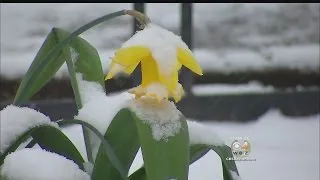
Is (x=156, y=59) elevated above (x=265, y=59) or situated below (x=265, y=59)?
above

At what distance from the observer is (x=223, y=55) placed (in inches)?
90.0

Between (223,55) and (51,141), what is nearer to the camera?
(51,141)

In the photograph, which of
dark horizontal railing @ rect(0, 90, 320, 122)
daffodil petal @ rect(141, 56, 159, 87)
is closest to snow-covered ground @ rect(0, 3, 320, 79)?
dark horizontal railing @ rect(0, 90, 320, 122)

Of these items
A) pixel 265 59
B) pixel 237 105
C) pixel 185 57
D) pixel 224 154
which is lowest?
pixel 237 105

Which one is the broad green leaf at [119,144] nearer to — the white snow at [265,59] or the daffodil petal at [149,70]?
the daffodil petal at [149,70]

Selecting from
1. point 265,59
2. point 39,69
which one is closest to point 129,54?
point 39,69

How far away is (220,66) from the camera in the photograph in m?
2.29

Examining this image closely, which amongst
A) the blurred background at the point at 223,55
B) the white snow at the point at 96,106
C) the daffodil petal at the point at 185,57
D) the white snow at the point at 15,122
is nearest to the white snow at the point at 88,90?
the white snow at the point at 96,106

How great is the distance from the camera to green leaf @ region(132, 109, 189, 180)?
506mm

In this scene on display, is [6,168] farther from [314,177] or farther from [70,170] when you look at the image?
[314,177]

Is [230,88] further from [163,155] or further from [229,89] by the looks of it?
[163,155]

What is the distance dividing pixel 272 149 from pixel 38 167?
1.17 m

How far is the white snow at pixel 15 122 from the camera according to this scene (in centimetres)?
58

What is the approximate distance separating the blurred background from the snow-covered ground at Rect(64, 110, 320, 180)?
0.01m
